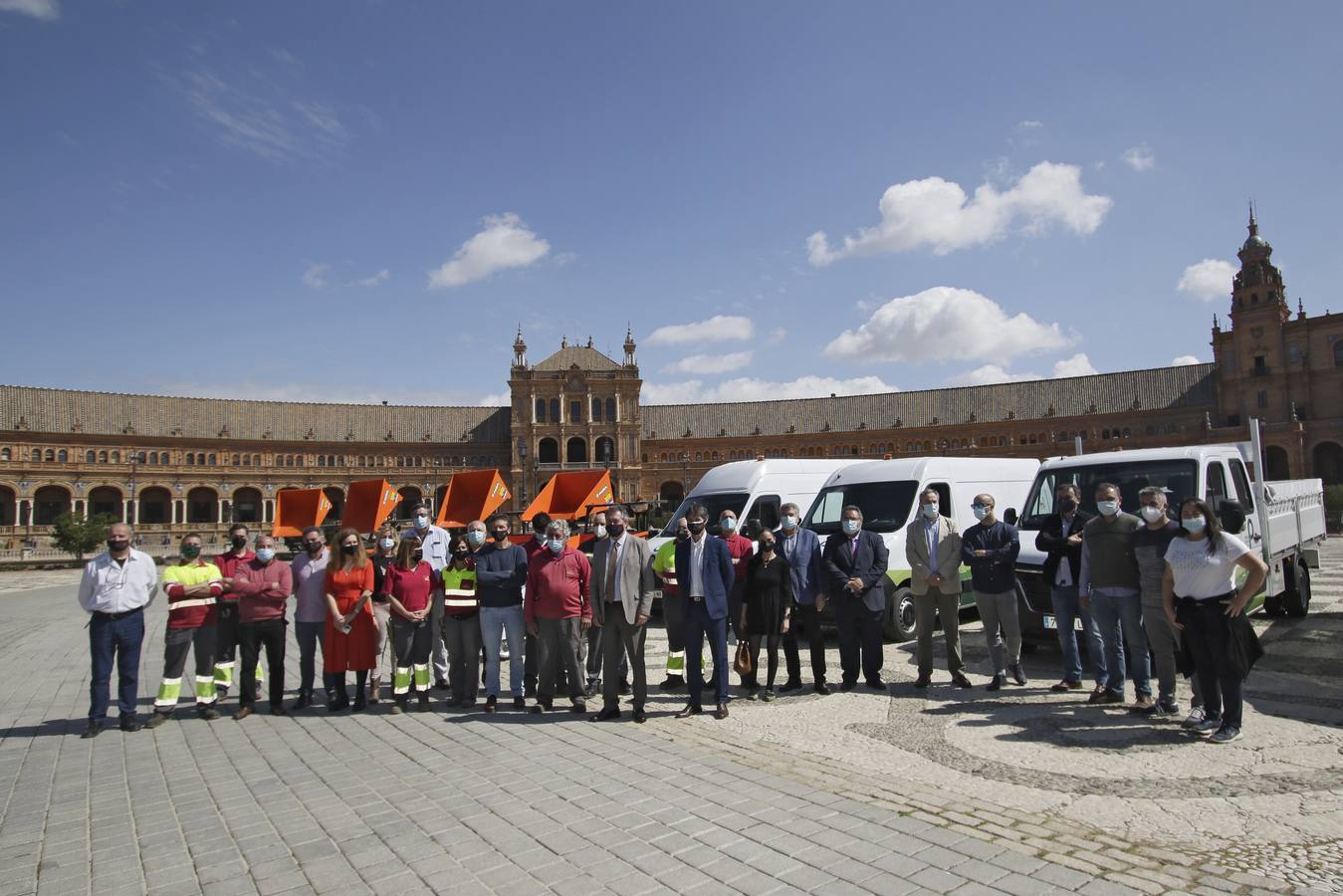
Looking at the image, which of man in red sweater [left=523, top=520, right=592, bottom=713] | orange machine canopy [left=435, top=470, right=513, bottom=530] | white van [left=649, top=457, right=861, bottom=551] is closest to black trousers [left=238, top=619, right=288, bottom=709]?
man in red sweater [left=523, top=520, right=592, bottom=713]

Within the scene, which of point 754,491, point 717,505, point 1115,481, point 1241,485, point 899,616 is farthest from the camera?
point 717,505

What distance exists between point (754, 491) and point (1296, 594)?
28.7ft

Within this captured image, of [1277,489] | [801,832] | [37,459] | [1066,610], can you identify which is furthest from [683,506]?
[37,459]

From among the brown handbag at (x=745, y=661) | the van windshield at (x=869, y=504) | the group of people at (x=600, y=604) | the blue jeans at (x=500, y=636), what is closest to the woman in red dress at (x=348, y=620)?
the group of people at (x=600, y=604)

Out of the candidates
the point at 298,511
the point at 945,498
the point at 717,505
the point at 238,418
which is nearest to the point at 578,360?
the point at 238,418

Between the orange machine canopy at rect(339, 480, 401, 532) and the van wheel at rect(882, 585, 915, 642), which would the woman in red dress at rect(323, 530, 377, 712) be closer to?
the van wheel at rect(882, 585, 915, 642)

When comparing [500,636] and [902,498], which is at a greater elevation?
[902,498]

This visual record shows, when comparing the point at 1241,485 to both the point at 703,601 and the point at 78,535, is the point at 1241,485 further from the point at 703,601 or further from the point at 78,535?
the point at 78,535

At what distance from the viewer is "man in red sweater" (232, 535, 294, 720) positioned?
27.3ft

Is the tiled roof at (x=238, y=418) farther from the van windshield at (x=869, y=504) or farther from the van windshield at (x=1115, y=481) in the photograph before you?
the van windshield at (x=1115, y=481)

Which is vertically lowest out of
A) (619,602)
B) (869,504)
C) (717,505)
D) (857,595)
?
(857,595)

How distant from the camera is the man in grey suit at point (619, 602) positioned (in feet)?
25.7

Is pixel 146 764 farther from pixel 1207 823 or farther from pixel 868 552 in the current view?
pixel 1207 823

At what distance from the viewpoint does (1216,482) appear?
1032cm
